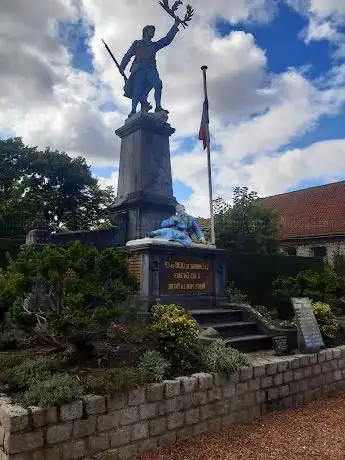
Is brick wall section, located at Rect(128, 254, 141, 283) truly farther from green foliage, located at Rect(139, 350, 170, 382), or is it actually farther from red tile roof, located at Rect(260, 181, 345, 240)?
red tile roof, located at Rect(260, 181, 345, 240)

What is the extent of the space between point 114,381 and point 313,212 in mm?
22485

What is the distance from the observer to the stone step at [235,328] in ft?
26.2

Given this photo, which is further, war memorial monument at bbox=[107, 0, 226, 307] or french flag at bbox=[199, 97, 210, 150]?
french flag at bbox=[199, 97, 210, 150]

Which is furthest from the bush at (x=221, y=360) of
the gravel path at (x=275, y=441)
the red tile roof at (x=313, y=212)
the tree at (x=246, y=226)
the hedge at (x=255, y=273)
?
the red tile roof at (x=313, y=212)

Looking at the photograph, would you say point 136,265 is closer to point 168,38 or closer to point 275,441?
point 275,441

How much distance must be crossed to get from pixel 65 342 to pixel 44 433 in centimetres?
177

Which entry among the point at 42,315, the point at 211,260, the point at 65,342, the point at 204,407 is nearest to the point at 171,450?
the point at 204,407

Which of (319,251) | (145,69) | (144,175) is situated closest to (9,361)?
(144,175)

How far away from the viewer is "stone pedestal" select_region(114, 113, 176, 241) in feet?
33.7

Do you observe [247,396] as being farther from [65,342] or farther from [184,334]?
[65,342]

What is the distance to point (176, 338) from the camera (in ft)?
19.5

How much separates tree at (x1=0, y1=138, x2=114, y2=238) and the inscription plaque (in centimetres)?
1134

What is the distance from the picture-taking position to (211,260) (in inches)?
363

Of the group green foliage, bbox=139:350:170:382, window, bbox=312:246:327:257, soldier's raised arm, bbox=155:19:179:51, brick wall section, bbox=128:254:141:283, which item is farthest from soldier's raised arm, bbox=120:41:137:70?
window, bbox=312:246:327:257
